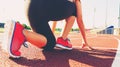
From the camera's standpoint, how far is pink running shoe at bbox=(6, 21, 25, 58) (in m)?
3.75

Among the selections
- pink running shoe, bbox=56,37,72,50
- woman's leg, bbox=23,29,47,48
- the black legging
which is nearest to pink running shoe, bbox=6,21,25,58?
woman's leg, bbox=23,29,47,48

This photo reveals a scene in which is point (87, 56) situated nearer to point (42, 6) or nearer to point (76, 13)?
point (76, 13)

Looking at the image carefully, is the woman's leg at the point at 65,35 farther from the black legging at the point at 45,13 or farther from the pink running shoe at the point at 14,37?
the pink running shoe at the point at 14,37

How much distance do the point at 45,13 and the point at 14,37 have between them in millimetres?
676

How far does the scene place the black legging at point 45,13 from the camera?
4129 mm

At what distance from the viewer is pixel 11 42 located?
3.74m

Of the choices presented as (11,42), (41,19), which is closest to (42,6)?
(41,19)

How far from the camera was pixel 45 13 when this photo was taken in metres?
4.16

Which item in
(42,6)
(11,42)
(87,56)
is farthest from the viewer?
(87,56)

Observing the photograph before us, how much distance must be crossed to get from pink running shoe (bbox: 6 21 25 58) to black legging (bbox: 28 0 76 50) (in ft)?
1.25

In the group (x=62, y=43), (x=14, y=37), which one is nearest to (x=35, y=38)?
(x=14, y=37)

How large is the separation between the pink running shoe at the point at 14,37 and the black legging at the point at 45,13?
38cm

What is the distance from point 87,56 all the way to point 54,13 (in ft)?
3.19

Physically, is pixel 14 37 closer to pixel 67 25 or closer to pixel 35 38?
pixel 35 38
